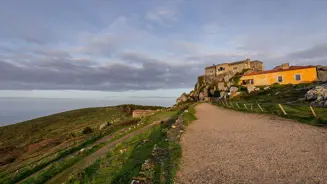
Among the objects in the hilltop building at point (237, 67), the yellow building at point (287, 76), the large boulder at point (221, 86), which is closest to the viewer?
the yellow building at point (287, 76)

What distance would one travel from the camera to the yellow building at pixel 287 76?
48100 millimetres

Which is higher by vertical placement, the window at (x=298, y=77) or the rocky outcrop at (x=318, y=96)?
the window at (x=298, y=77)

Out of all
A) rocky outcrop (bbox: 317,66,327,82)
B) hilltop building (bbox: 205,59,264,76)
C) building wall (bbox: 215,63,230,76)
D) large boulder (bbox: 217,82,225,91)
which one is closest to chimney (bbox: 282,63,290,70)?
rocky outcrop (bbox: 317,66,327,82)

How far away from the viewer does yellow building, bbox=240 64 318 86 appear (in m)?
48.1

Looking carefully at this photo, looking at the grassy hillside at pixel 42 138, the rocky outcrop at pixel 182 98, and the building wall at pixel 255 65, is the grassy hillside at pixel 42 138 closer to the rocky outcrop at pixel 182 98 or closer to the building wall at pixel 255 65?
the rocky outcrop at pixel 182 98

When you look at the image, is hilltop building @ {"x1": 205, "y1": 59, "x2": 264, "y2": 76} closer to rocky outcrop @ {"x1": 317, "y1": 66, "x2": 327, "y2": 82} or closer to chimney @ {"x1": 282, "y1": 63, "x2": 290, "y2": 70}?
chimney @ {"x1": 282, "y1": 63, "x2": 290, "y2": 70}

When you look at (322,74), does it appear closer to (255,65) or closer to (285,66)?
(285,66)

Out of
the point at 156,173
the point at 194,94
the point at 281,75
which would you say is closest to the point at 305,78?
the point at 281,75

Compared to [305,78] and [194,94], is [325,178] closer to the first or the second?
[305,78]

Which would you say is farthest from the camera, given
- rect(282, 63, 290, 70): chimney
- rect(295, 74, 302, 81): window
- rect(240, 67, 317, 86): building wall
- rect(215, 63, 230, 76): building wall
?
rect(215, 63, 230, 76): building wall

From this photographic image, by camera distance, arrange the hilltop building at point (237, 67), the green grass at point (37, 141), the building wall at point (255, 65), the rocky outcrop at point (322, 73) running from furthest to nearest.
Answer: the building wall at point (255, 65) → the hilltop building at point (237, 67) → the rocky outcrop at point (322, 73) → the green grass at point (37, 141)

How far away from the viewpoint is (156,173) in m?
6.28

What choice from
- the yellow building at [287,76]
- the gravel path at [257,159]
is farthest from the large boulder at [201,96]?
the gravel path at [257,159]

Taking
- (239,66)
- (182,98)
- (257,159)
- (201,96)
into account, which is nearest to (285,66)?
(239,66)
